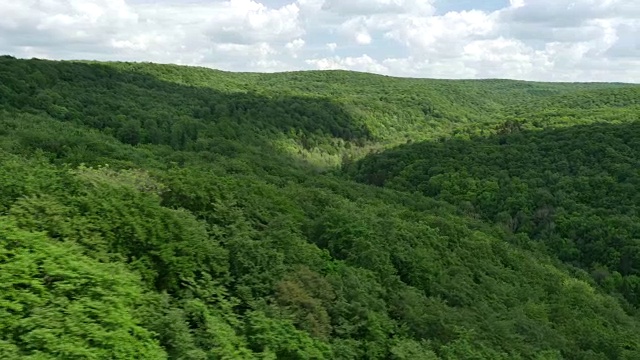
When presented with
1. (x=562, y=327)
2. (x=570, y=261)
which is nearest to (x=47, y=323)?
(x=562, y=327)

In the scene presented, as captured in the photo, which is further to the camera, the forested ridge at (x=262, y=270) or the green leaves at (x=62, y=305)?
the forested ridge at (x=262, y=270)

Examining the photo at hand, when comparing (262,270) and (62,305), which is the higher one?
(62,305)

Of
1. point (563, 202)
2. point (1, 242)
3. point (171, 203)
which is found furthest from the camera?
point (563, 202)

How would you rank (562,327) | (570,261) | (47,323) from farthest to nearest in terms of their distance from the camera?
(570,261) → (562,327) → (47,323)

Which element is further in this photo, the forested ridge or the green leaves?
the forested ridge

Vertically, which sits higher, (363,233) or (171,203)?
(171,203)

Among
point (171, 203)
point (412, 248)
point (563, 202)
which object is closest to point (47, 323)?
point (171, 203)

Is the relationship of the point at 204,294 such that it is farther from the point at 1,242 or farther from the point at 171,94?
the point at 171,94

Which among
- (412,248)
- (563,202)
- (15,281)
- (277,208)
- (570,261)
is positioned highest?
(15,281)

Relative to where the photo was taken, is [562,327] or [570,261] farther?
[570,261]

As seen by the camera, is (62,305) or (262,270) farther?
(262,270)

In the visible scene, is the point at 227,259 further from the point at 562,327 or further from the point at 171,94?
the point at 171,94
